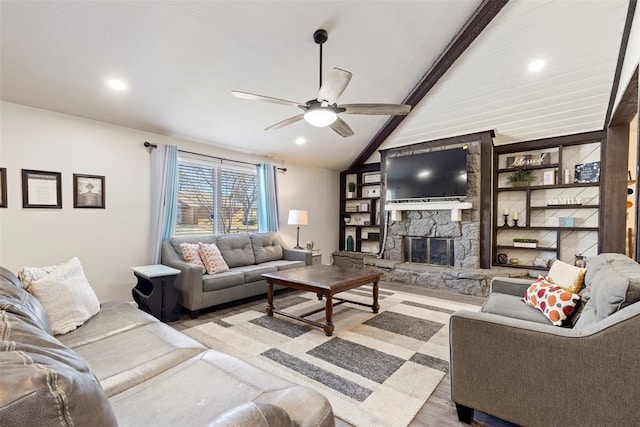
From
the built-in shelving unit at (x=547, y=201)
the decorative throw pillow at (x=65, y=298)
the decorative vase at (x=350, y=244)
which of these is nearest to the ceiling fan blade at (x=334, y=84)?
the decorative throw pillow at (x=65, y=298)

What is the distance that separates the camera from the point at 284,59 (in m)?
3.14

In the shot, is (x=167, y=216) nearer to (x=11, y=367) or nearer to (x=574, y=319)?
(x=11, y=367)

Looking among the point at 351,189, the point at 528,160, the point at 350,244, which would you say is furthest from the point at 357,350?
the point at 351,189

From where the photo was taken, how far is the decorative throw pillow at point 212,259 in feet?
12.4

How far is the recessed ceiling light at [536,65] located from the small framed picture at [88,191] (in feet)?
17.8

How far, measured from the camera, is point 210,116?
386 centimetres

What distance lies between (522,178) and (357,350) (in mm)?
4101

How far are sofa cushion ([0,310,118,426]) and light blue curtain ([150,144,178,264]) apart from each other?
11.4ft

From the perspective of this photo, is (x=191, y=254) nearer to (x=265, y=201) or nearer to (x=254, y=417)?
(x=265, y=201)

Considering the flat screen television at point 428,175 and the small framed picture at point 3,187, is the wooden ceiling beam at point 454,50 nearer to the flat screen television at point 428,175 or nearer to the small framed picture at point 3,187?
the flat screen television at point 428,175

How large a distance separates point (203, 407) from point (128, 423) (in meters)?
0.25

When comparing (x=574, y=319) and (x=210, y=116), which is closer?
(x=574, y=319)

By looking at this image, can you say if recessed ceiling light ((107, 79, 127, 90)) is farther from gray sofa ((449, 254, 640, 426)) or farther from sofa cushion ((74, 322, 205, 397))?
gray sofa ((449, 254, 640, 426))

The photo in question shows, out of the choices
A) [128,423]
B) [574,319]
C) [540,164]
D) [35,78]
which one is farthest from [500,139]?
[35,78]
